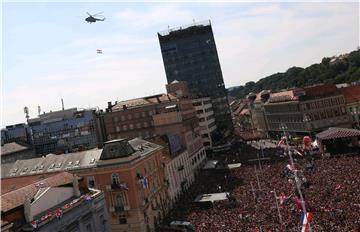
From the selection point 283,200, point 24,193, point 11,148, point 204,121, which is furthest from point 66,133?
point 283,200

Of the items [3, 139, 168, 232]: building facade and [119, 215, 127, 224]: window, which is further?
[119, 215, 127, 224]: window

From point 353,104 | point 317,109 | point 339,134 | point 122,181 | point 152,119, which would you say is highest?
point 152,119

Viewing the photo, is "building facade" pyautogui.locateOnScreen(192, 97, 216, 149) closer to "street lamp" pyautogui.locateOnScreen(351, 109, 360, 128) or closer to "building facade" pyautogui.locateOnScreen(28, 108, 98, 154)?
"building facade" pyautogui.locateOnScreen(28, 108, 98, 154)

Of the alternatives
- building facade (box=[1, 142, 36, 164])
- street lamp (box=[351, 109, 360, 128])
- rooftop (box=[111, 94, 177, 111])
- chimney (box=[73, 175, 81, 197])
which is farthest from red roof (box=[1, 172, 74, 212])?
street lamp (box=[351, 109, 360, 128])

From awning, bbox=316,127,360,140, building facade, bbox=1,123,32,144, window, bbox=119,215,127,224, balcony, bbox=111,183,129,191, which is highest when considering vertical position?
building facade, bbox=1,123,32,144

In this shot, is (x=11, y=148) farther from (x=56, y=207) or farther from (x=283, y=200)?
(x=283, y=200)

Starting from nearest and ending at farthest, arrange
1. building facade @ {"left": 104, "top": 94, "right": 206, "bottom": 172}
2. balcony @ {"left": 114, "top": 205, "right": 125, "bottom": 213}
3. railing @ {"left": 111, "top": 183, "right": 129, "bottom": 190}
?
1. railing @ {"left": 111, "top": 183, "right": 129, "bottom": 190}
2. balcony @ {"left": 114, "top": 205, "right": 125, "bottom": 213}
3. building facade @ {"left": 104, "top": 94, "right": 206, "bottom": 172}

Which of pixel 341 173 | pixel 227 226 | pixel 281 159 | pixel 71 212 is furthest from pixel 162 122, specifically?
pixel 71 212
